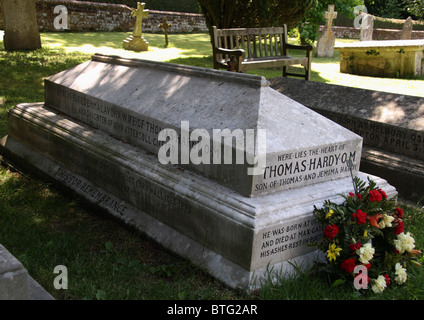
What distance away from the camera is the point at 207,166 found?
3197mm

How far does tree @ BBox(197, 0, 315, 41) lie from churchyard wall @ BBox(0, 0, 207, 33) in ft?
25.9

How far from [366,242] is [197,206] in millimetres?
1042

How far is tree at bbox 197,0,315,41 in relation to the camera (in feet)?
33.6

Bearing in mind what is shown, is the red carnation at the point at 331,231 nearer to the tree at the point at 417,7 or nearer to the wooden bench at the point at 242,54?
the wooden bench at the point at 242,54

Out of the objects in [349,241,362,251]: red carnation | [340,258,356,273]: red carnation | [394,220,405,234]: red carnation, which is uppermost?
[394,220,405,234]: red carnation

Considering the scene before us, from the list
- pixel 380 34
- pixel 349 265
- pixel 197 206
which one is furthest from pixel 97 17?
pixel 349 265

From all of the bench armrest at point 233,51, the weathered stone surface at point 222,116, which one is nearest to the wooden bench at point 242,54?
the bench armrest at point 233,51

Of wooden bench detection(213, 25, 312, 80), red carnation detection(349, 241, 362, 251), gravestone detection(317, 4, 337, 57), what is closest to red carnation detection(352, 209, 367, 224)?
red carnation detection(349, 241, 362, 251)

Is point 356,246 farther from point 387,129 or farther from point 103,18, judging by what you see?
point 103,18

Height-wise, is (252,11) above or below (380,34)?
above

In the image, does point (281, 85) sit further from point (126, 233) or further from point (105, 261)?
point (105, 261)

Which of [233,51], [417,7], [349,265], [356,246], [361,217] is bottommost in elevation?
[349,265]

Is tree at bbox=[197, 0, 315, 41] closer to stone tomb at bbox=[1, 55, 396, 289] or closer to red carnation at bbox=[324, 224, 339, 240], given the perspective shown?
stone tomb at bbox=[1, 55, 396, 289]
